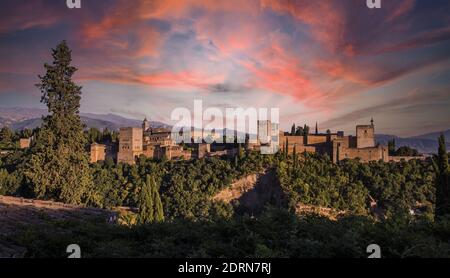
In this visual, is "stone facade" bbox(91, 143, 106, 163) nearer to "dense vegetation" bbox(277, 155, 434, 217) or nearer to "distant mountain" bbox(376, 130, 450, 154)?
"dense vegetation" bbox(277, 155, 434, 217)

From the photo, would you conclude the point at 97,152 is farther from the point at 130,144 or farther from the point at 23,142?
the point at 23,142

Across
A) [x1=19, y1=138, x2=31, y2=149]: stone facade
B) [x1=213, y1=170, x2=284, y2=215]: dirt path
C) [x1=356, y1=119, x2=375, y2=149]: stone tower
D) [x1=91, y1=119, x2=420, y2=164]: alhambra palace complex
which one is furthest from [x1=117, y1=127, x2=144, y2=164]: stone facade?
[x1=356, y1=119, x2=375, y2=149]: stone tower

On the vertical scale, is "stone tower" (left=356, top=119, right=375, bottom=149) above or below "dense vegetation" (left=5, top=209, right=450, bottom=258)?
above

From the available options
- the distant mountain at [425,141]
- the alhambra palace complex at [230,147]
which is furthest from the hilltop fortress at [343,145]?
the distant mountain at [425,141]

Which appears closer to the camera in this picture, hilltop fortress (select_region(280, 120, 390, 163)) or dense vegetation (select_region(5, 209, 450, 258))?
dense vegetation (select_region(5, 209, 450, 258))

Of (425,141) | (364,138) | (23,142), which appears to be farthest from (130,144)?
(425,141)

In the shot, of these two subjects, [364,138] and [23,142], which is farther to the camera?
[23,142]
